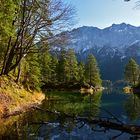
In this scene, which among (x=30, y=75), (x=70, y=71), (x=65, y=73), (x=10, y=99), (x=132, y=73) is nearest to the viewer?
(x=10, y=99)

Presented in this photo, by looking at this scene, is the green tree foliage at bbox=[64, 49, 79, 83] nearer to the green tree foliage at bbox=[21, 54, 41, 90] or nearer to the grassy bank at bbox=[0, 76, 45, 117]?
the green tree foliage at bbox=[21, 54, 41, 90]

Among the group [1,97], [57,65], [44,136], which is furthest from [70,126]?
[57,65]

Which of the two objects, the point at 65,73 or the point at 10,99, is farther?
the point at 65,73

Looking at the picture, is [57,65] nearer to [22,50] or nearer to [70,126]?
[22,50]

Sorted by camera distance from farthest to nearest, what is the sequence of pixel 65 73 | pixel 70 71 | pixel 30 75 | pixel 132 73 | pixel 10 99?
1. pixel 132 73
2. pixel 70 71
3. pixel 65 73
4. pixel 30 75
5. pixel 10 99

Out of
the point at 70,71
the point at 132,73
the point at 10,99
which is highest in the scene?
the point at 132,73

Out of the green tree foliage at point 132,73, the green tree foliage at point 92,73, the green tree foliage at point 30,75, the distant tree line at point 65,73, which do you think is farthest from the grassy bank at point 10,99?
the green tree foliage at point 132,73

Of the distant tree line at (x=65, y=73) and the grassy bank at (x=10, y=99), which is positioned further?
the distant tree line at (x=65, y=73)

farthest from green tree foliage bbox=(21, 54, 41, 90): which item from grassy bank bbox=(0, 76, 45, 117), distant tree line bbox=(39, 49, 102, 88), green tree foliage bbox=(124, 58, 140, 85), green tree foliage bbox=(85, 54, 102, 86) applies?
green tree foliage bbox=(124, 58, 140, 85)

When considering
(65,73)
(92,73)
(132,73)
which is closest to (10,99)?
(65,73)

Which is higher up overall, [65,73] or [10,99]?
[65,73]

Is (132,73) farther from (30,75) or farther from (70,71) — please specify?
(30,75)

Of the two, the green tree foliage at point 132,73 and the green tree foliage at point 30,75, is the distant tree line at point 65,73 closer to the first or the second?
the green tree foliage at point 132,73

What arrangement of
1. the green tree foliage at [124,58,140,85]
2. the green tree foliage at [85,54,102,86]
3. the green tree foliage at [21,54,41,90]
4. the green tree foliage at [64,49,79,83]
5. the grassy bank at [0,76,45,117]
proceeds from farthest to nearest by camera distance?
the green tree foliage at [124,58,140,85] → the green tree foliage at [85,54,102,86] → the green tree foliage at [64,49,79,83] → the green tree foliage at [21,54,41,90] → the grassy bank at [0,76,45,117]
